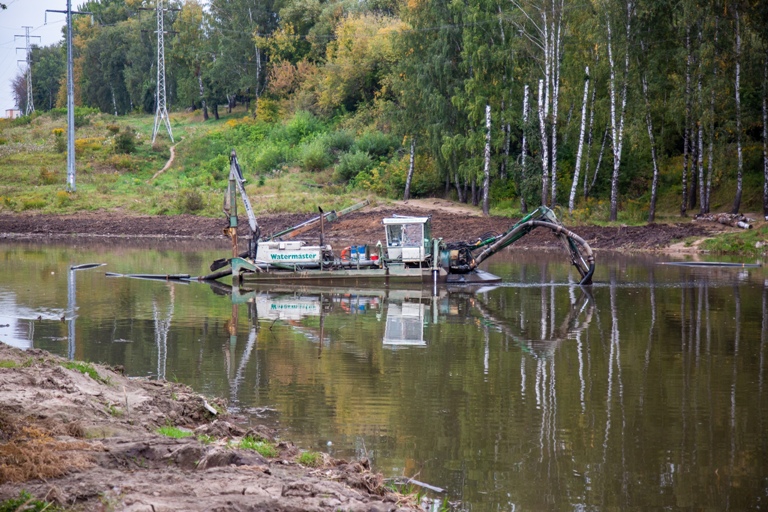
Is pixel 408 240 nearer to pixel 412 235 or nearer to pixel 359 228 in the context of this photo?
pixel 412 235

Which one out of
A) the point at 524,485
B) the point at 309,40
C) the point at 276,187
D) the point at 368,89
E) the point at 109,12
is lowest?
the point at 524,485

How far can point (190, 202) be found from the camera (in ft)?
182

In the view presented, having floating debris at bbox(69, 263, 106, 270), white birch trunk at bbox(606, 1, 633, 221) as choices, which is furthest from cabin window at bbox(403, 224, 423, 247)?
white birch trunk at bbox(606, 1, 633, 221)

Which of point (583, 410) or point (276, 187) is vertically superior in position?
point (276, 187)

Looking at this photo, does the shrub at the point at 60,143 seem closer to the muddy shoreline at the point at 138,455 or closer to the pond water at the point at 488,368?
the pond water at the point at 488,368

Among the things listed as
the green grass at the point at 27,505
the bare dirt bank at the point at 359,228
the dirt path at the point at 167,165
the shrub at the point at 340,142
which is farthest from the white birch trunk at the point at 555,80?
the green grass at the point at 27,505

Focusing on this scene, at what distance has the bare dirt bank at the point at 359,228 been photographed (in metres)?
42.3

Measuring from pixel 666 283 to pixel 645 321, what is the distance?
764 cm

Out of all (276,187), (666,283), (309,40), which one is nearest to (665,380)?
(666,283)

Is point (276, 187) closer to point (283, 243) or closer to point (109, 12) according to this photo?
point (283, 243)

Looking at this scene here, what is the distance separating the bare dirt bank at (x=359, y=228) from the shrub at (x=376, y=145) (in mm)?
9855

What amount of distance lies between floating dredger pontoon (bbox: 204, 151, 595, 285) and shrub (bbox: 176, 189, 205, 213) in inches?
973

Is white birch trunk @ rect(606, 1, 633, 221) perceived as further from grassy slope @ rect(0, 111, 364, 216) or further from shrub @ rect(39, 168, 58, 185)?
shrub @ rect(39, 168, 58, 185)

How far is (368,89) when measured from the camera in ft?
239
